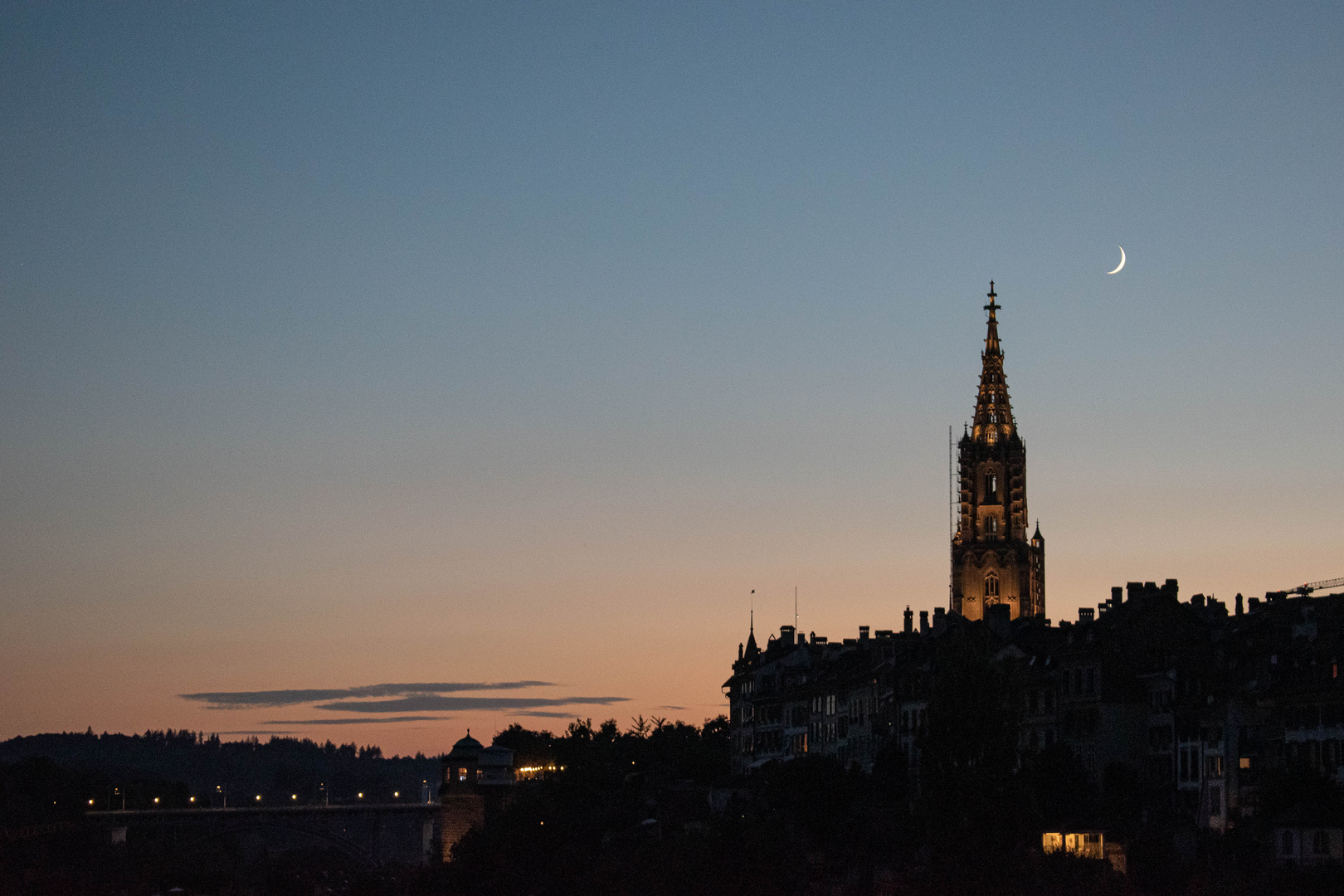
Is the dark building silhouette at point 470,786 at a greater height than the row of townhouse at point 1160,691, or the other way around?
the row of townhouse at point 1160,691

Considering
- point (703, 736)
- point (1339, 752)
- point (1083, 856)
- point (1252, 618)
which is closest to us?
point (1339, 752)

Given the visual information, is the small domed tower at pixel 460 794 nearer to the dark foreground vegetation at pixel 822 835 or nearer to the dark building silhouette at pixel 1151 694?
the dark foreground vegetation at pixel 822 835

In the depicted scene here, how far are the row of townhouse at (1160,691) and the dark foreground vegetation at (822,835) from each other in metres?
3.33

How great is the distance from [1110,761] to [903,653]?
92.3 ft

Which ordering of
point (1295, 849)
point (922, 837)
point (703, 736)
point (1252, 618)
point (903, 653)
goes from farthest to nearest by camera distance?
point (703, 736)
point (903, 653)
point (1252, 618)
point (922, 837)
point (1295, 849)

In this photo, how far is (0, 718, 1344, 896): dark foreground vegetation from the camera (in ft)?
279

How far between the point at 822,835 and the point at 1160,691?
22.6 metres

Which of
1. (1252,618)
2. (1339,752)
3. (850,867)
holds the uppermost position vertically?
(1252,618)

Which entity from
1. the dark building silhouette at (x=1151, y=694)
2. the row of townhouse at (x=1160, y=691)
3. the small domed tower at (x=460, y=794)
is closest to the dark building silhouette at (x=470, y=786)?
the small domed tower at (x=460, y=794)

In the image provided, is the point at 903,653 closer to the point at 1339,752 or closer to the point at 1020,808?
the point at 1020,808

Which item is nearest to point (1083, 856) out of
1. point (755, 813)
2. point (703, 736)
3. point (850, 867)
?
point (850, 867)

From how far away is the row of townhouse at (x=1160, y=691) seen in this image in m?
89.3

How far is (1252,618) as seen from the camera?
107 meters

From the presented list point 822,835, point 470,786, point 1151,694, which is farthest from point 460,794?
point 1151,694
